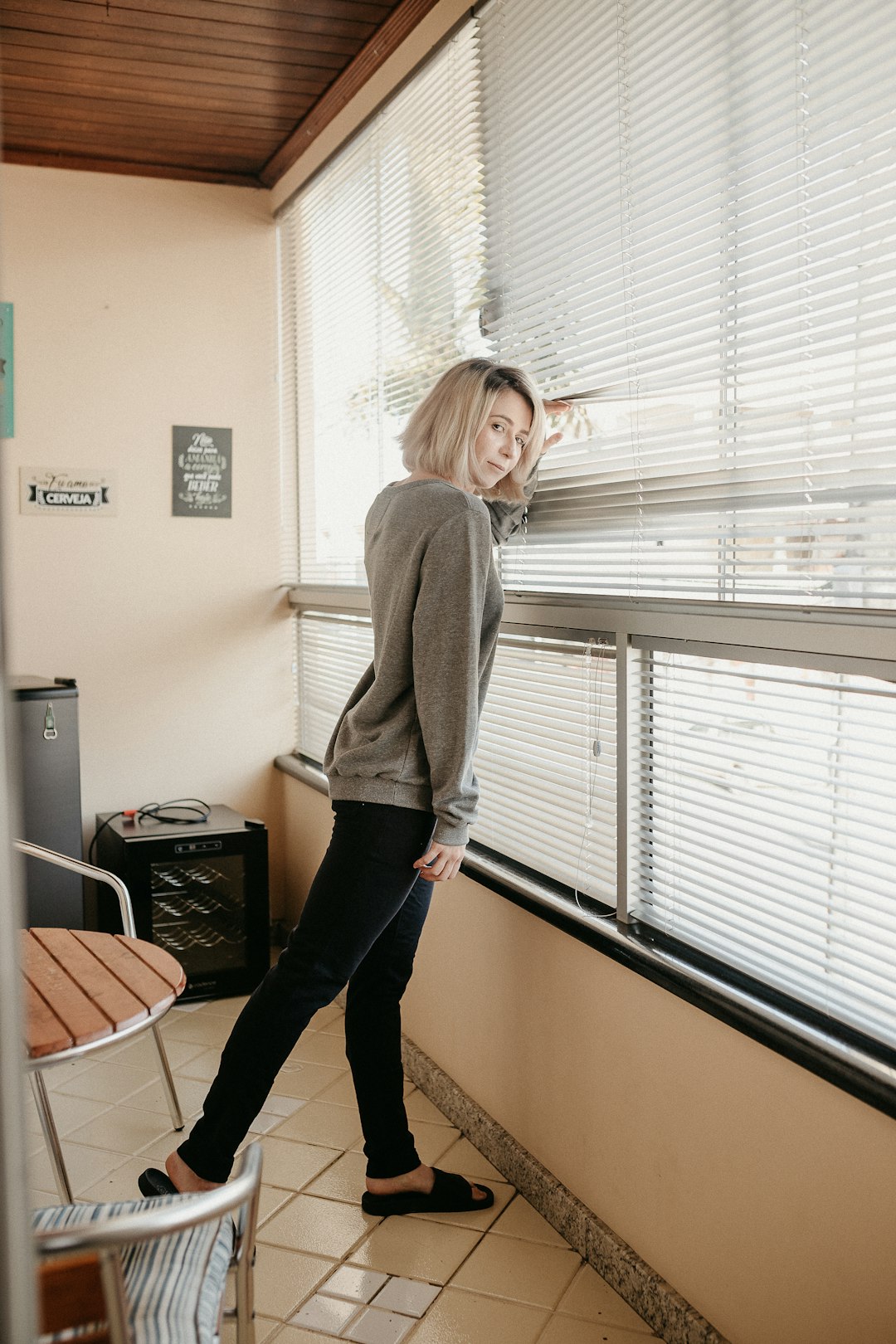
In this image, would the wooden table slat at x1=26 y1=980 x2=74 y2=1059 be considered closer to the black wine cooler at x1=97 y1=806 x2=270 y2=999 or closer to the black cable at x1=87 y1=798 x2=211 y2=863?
the black wine cooler at x1=97 y1=806 x2=270 y2=999

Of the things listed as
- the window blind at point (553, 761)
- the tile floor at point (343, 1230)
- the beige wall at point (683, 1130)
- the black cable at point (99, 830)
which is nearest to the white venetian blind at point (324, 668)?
the black cable at point (99, 830)

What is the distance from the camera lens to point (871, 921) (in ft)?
5.10

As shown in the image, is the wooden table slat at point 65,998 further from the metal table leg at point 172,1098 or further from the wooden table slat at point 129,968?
the metal table leg at point 172,1098

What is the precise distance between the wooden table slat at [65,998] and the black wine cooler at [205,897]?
1.64m

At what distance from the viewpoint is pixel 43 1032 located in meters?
1.58

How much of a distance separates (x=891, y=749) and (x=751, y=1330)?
3.16ft

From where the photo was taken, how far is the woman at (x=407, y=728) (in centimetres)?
204

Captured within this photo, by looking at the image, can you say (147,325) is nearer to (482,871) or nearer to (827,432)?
(482,871)

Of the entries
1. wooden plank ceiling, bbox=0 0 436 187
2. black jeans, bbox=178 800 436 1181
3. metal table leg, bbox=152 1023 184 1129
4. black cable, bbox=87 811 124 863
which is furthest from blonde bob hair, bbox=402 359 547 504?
black cable, bbox=87 811 124 863

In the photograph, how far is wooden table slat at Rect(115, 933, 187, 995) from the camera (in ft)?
6.03

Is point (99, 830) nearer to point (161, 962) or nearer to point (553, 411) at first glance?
point (161, 962)

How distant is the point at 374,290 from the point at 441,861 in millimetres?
1914

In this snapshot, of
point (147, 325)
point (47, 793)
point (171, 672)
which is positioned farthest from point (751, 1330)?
point (147, 325)

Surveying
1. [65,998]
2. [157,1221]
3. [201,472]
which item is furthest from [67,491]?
[157,1221]
